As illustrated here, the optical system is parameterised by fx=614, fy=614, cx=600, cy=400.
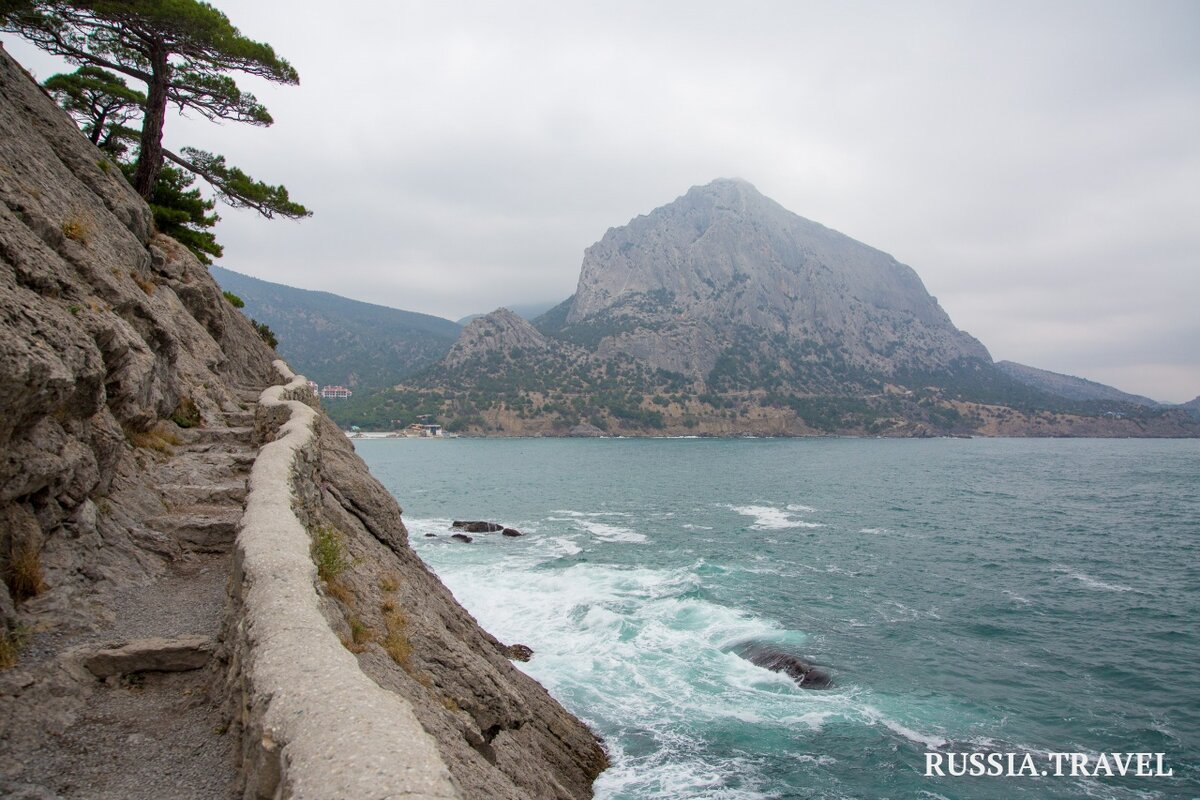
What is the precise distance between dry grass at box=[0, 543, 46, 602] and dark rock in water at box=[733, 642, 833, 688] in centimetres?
1911

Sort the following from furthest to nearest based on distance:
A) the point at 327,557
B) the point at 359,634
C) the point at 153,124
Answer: the point at 153,124, the point at 327,557, the point at 359,634

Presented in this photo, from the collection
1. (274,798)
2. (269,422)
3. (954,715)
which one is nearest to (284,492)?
(274,798)

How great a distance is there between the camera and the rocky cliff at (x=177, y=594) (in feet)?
13.7

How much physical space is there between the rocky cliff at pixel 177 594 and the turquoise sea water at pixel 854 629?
5647 mm

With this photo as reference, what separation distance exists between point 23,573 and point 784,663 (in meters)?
19.8

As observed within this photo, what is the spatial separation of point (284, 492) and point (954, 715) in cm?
1896

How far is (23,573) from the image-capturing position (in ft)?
19.8

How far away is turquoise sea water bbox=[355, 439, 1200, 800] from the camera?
1529cm

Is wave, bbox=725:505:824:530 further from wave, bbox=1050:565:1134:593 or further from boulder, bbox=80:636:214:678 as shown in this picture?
boulder, bbox=80:636:214:678

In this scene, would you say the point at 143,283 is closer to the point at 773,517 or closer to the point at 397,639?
the point at 397,639

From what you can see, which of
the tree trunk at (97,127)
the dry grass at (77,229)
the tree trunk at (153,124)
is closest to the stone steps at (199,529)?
the dry grass at (77,229)

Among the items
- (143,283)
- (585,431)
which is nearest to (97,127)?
(143,283)

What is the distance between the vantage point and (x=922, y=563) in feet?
116

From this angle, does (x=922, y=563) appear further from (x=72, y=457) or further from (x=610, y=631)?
(x=72, y=457)
